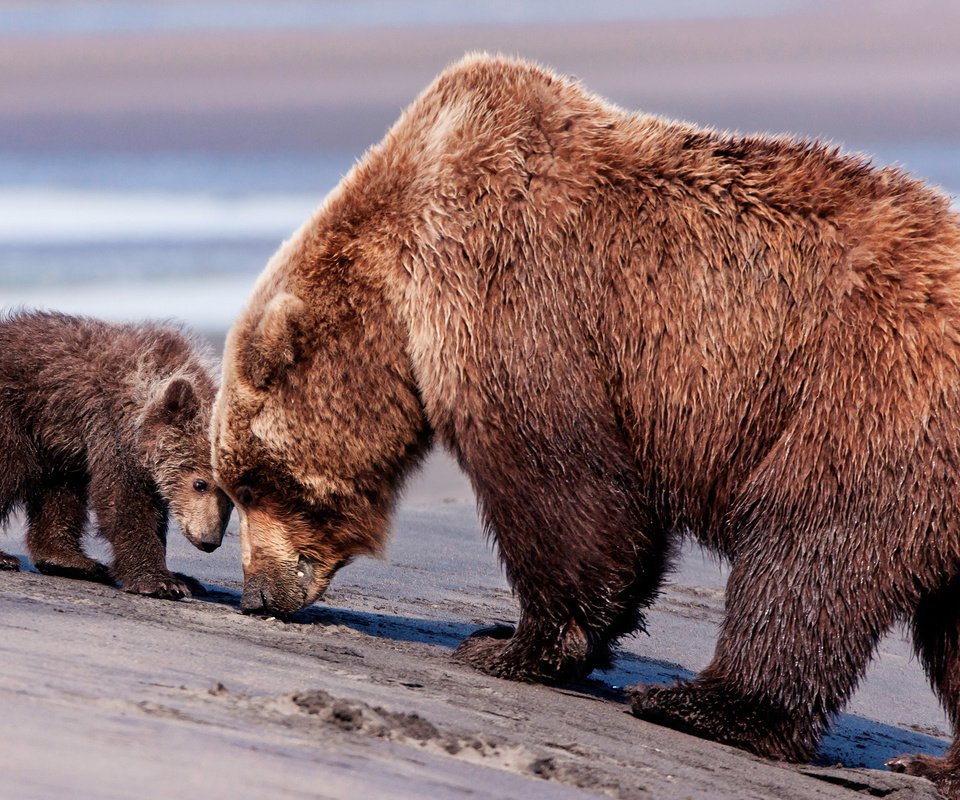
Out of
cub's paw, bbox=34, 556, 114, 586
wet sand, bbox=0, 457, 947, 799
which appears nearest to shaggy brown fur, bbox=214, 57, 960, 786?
wet sand, bbox=0, 457, 947, 799

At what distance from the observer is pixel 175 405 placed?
6.59 metres

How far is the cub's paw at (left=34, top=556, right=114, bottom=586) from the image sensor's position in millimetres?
6375

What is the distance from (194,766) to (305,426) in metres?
2.69

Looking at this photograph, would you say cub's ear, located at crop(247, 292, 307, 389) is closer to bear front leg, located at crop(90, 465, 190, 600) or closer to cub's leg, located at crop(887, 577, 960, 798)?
bear front leg, located at crop(90, 465, 190, 600)

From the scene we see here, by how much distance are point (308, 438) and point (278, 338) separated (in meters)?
0.45

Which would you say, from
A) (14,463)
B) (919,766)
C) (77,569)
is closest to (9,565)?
(77,569)

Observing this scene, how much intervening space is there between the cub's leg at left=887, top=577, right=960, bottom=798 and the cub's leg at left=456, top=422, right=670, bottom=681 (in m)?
1.09

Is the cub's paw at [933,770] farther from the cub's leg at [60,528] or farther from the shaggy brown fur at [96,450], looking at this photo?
the cub's leg at [60,528]

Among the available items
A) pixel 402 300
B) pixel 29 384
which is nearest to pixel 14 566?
pixel 29 384

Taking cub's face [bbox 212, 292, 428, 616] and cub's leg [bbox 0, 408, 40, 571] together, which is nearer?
cub's face [bbox 212, 292, 428, 616]

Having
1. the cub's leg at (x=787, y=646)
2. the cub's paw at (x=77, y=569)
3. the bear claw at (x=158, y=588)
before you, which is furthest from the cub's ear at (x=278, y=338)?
the cub's leg at (x=787, y=646)

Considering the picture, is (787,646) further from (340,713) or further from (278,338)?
(278,338)

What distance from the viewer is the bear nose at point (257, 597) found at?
19.0 ft

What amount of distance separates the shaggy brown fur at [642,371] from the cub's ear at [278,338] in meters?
0.01
